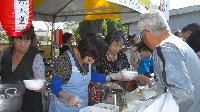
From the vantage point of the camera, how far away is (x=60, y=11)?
9.46m

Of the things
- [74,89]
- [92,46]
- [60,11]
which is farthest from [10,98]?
[60,11]

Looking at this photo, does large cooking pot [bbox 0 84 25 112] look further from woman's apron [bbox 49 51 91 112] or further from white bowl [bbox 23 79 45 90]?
woman's apron [bbox 49 51 91 112]

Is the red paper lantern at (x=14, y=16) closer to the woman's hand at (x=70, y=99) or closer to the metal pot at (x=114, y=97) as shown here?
the woman's hand at (x=70, y=99)

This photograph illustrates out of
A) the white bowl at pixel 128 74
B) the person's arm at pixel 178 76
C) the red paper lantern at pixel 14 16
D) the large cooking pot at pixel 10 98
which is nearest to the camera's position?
the person's arm at pixel 178 76

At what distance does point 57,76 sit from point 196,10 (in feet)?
44.7

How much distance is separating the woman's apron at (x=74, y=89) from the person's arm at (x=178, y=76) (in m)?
0.95

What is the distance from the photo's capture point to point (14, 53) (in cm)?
316

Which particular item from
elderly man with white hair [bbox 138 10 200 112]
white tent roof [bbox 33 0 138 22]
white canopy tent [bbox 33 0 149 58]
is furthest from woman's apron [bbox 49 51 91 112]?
white tent roof [bbox 33 0 138 22]

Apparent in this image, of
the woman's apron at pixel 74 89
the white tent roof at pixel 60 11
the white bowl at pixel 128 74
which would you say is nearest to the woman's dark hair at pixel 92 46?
the woman's apron at pixel 74 89

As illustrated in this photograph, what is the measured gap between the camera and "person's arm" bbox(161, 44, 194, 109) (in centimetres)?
195

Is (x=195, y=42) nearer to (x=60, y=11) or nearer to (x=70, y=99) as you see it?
(x=70, y=99)

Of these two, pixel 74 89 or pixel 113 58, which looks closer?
pixel 74 89

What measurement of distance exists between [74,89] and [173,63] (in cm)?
107

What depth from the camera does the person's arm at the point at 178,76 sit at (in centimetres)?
195
